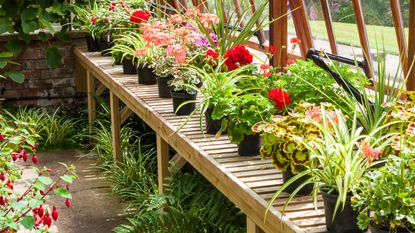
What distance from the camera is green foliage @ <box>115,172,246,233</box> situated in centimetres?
480

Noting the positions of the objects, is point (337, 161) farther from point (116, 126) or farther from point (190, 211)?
point (116, 126)

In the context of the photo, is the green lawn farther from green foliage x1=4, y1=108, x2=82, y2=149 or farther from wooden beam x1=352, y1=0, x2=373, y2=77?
green foliage x1=4, y1=108, x2=82, y2=149

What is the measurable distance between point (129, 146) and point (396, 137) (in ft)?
13.4

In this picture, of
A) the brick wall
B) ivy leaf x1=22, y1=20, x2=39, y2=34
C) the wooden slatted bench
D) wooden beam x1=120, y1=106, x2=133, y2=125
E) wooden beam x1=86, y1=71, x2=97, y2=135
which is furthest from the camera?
the brick wall

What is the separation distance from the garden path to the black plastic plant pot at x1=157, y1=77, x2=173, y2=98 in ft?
3.30

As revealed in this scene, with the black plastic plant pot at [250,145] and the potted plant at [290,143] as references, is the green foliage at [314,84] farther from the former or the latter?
the potted plant at [290,143]

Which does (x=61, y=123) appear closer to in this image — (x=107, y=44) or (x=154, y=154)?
(x=107, y=44)

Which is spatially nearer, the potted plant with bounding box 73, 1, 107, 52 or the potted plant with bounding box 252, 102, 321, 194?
the potted plant with bounding box 252, 102, 321, 194

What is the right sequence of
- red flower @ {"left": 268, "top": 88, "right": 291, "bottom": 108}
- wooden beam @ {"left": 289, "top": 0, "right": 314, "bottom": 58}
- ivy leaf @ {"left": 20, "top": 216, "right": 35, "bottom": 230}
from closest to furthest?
ivy leaf @ {"left": 20, "top": 216, "right": 35, "bottom": 230} → red flower @ {"left": 268, "top": 88, "right": 291, "bottom": 108} → wooden beam @ {"left": 289, "top": 0, "right": 314, "bottom": 58}

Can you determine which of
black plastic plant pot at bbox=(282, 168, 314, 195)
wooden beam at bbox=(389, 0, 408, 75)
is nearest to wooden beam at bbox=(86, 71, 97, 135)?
wooden beam at bbox=(389, 0, 408, 75)

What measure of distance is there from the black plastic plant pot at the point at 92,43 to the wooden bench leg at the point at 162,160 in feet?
9.70

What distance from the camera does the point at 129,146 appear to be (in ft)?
23.1

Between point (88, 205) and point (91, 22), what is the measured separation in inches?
94.1

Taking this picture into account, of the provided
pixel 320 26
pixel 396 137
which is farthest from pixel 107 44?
pixel 396 137
